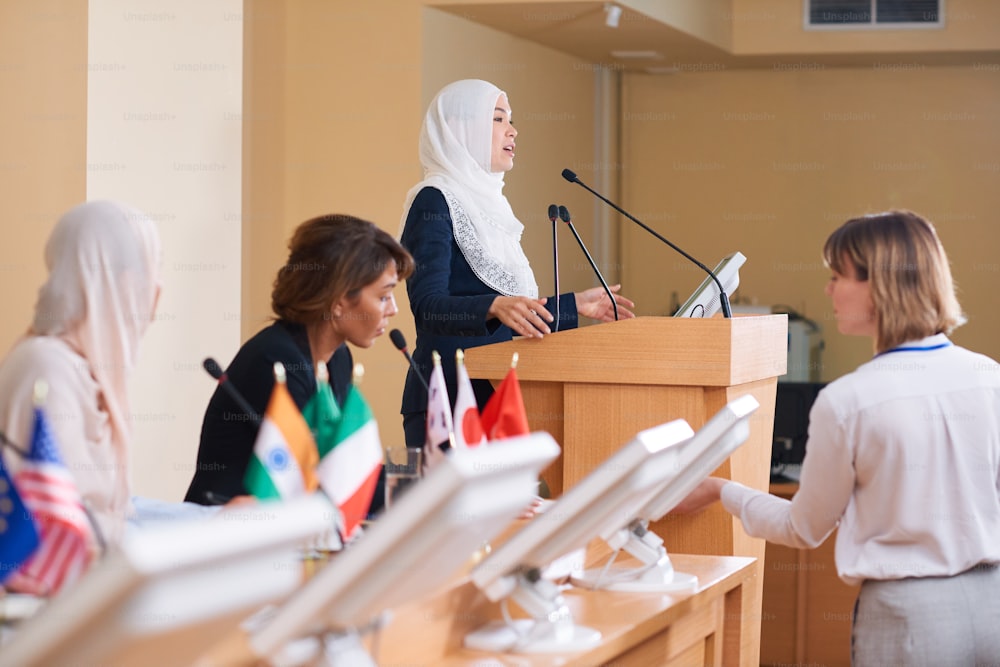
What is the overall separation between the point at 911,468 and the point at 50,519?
1.42 m

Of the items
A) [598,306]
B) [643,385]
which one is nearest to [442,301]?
[598,306]

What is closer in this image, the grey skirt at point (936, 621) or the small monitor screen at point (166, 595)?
the small monitor screen at point (166, 595)

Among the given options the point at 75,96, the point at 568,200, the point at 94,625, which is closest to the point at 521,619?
the point at 94,625

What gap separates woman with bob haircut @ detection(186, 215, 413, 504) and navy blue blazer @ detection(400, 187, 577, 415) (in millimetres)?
233

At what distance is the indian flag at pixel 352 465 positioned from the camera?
6.91ft

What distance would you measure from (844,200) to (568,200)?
166 centimetres

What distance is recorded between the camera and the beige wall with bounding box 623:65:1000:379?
7.25 metres

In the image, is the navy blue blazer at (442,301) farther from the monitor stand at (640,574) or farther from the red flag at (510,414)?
the monitor stand at (640,574)

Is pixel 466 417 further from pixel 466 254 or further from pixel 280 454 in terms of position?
pixel 466 254

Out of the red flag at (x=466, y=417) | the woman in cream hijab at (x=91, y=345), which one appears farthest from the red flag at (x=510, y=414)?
the woman in cream hijab at (x=91, y=345)

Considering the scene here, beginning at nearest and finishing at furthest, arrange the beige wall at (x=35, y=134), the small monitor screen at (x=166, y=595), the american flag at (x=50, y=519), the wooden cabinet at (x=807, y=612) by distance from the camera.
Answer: the small monitor screen at (x=166, y=595) < the american flag at (x=50, y=519) < the beige wall at (x=35, y=134) < the wooden cabinet at (x=807, y=612)

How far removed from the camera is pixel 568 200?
6875 millimetres

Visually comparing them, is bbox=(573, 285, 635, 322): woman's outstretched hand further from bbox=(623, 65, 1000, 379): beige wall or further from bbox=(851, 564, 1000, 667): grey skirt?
bbox=(623, 65, 1000, 379): beige wall

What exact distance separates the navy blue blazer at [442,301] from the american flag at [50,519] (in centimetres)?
142
